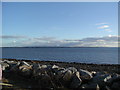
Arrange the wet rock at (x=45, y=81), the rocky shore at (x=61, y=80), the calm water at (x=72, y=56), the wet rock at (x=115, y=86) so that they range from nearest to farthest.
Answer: the wet rock at (x=115, y=86), the rocky shore at (x=61, y=80), the wet rock at (x=45, y=81), the calm water at (x=72, y=56)

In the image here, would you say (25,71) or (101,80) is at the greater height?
(25,71)

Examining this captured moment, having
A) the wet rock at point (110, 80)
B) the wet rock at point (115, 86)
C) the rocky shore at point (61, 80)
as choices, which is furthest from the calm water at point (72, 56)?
the wet rock at point (115, 86)

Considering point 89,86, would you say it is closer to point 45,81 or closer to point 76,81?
point 76,81

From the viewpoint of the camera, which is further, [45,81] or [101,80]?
[45,81]

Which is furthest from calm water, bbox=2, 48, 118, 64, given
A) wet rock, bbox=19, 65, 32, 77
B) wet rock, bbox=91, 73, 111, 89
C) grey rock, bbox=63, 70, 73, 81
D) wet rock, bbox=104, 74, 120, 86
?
wet rock, bbox=104, 74, 120, 86

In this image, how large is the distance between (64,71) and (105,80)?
5.50 ft

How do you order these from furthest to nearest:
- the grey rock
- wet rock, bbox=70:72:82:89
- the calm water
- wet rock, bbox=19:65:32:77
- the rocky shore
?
the calm water
wet rock, bbox=19:65:32:77
the grey rock
wet rock, bbox=70:72:82:89
the rocky shore

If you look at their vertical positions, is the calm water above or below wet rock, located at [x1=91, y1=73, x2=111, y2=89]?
below

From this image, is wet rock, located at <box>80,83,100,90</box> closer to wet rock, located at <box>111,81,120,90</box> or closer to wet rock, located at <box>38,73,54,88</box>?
wet rock, located at <box>111,81,120,90</box>

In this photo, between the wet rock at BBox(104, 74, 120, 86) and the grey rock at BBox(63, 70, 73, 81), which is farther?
the grey rock at BBox(63, 70, 73, 81)

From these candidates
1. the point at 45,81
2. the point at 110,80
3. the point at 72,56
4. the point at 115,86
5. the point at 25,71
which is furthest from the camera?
the point at 72,56

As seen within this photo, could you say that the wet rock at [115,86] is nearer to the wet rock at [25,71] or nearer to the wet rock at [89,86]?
the wet rock at [89,86]

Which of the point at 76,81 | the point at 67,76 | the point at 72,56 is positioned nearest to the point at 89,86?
the point at 76,81

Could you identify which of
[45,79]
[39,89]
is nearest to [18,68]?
[45,79]
